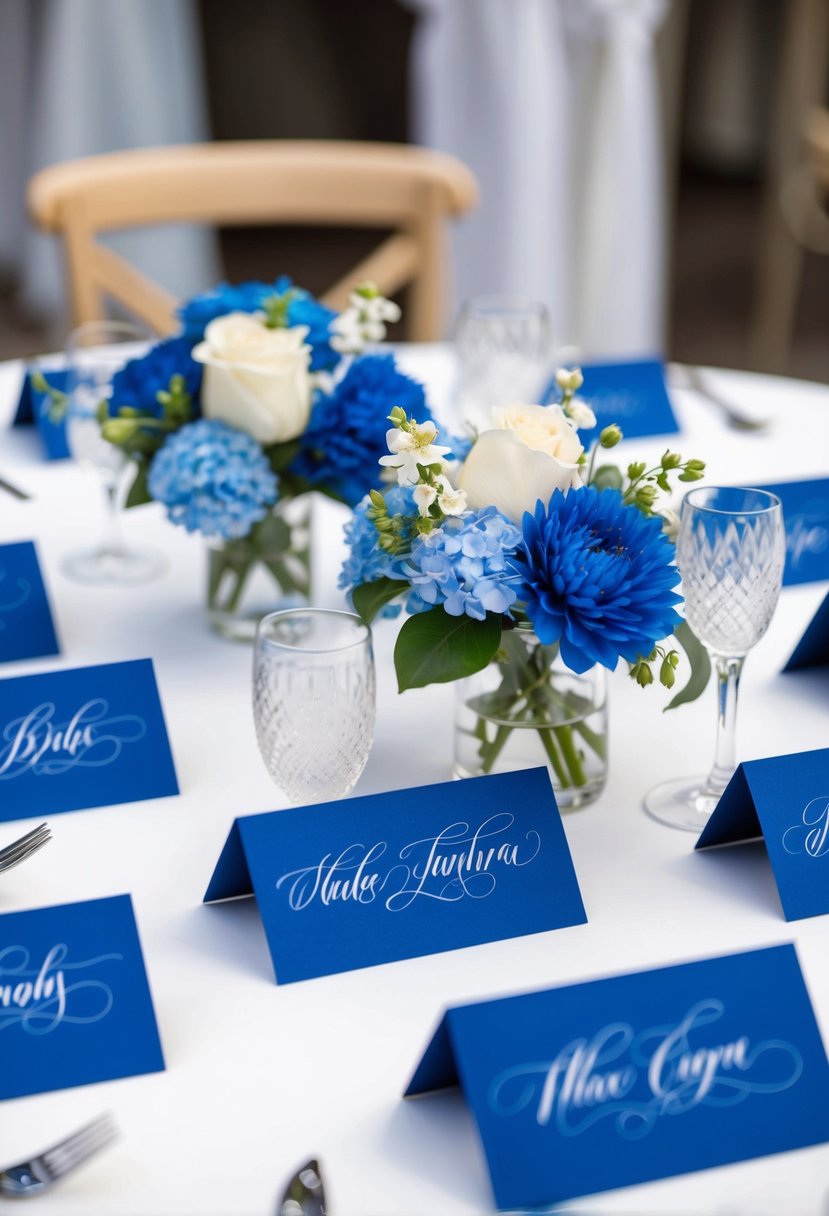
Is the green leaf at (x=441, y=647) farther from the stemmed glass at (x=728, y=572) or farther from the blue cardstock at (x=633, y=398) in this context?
the blue cardstock at (x=633, y=398)

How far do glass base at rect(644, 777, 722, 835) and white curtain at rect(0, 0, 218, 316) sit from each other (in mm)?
3411

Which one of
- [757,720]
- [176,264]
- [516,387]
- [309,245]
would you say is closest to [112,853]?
[757,720]

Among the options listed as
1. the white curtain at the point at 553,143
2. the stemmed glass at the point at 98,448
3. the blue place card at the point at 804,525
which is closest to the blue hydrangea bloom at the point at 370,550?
the stemmed glass at the point at 98,448

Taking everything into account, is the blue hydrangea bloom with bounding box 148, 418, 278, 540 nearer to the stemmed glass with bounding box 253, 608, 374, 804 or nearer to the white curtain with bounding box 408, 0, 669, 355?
the stemmed glass with bounding box 253, 608, 374, 804

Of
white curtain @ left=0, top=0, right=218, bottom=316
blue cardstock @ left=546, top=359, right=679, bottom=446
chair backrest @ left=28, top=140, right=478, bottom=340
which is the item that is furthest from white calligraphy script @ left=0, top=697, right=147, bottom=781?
white curtain @ left=0, top=0, right=218, bottom=316

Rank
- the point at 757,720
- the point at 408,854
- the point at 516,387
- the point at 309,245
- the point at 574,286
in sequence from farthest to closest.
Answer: the point at 309,245 < the point at 574,286 < the point at 516,387 < the point at 757,720 < the point at 408,854

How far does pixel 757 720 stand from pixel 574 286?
2.42m

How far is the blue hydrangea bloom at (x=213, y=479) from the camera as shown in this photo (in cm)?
115

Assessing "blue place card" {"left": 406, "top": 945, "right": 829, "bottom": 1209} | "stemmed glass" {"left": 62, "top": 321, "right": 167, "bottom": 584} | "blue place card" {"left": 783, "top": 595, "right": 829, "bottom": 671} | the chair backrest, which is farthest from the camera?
the chair backrest

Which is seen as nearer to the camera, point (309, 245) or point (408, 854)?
point (408, 854)

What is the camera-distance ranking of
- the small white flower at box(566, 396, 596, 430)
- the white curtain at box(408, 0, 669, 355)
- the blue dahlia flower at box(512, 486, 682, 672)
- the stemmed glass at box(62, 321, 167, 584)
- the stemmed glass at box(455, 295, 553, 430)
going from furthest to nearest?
the white curtain at box(408, 0, 669, 355)
the stemmed glass at box(455, 295, 553, 430)
the stemmed glass at box(62, 321, 167, 584)
the small white flower at box(566, 396, 596, 430)
the blue dahlia flower at box(512, 486, 682, 672)

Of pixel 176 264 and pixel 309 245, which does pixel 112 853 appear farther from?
pixel 309 245

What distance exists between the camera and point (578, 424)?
0.99 metres

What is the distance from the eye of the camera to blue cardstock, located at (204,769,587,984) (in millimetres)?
859
